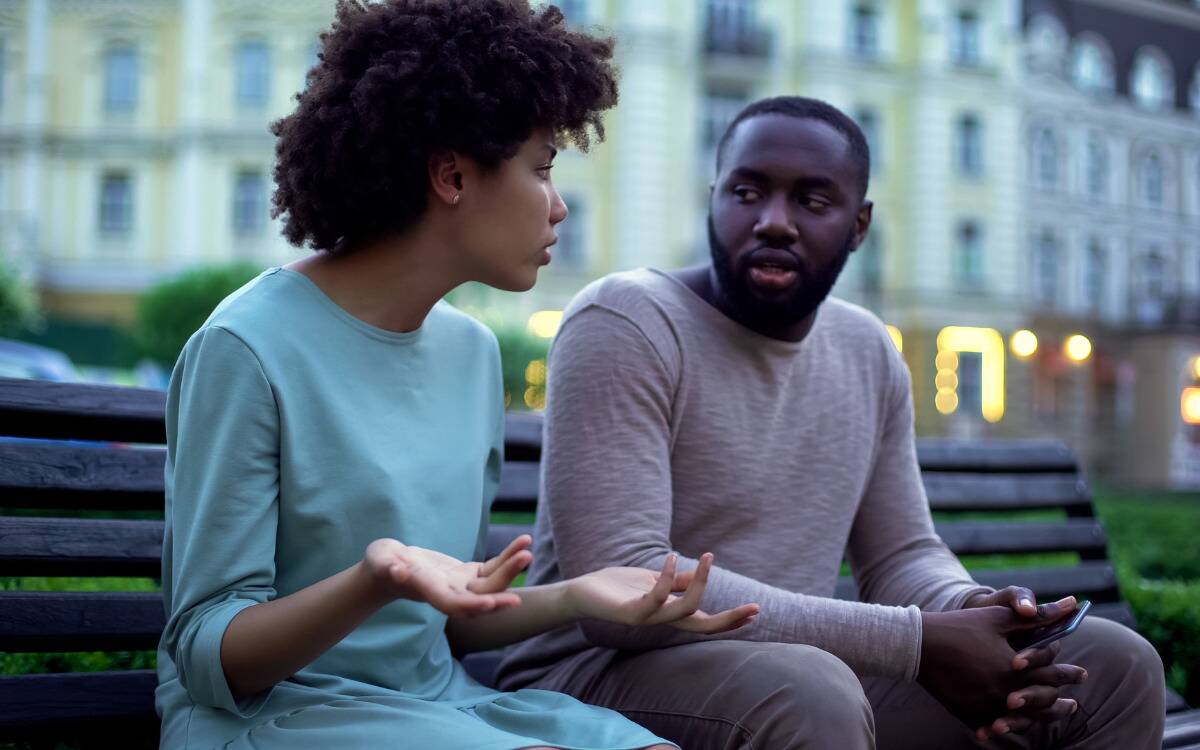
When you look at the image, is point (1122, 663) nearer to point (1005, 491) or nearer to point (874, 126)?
point (1005, 491)

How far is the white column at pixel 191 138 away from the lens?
26.8 metres

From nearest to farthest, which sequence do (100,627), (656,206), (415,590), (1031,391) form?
(415,590), (100,627), (656,206), (1031,391)

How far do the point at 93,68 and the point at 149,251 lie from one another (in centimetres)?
444

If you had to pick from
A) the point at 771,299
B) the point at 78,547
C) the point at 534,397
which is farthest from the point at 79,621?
the point at 534,397

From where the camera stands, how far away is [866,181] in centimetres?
257

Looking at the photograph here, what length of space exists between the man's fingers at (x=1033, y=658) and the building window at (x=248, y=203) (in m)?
26.5

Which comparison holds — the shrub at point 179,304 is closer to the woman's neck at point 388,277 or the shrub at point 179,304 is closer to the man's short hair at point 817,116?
the man's short hair at point 817,116

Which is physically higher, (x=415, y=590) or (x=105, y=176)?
(x=105, y=176)

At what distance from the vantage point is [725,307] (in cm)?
246

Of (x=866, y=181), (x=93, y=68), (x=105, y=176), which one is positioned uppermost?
(x=93, y=68)

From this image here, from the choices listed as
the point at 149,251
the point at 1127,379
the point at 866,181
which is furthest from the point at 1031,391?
the point at 866,181

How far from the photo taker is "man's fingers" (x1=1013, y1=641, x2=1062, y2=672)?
202cm

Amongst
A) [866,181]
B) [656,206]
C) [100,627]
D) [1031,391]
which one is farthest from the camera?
[1031,391]

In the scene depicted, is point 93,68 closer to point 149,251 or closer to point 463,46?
point 149,251
